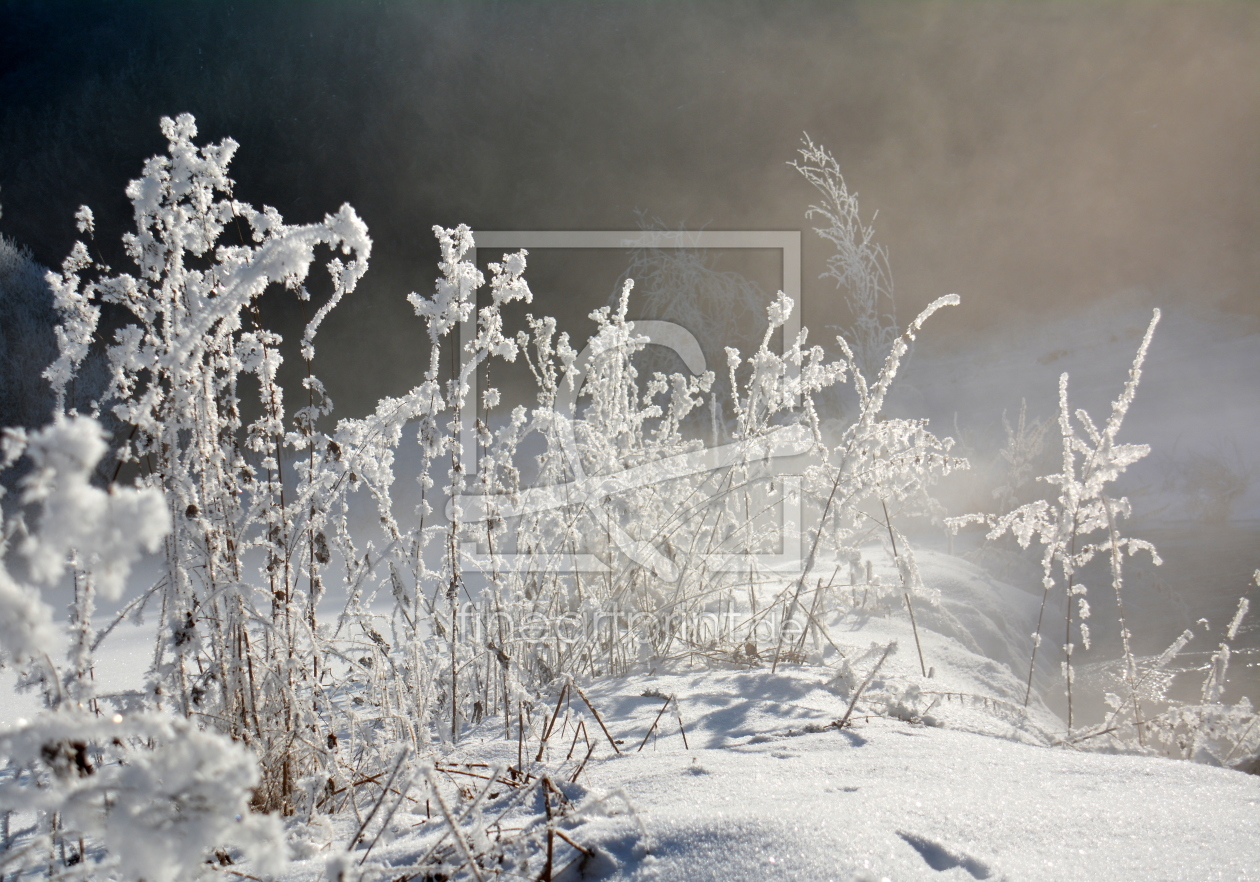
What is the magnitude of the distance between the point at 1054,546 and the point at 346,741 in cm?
126

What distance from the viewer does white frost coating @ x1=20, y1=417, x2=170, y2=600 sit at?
21 centimetres

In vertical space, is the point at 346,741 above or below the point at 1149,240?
below

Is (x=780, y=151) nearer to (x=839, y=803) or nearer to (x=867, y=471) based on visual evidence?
(x=867, y=471)

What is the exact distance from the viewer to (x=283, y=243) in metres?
0.40

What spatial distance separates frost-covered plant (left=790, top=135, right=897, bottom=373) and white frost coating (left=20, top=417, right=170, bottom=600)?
417 centimetres

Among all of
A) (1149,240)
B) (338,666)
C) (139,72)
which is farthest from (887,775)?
(1149,240)

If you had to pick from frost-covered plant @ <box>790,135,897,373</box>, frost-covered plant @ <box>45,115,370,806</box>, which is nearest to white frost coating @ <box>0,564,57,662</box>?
frost-covered plant @ <box>45,115,370,806</box>

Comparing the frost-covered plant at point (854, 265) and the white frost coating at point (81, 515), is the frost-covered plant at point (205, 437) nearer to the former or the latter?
the white frost coating at point (81, 515)

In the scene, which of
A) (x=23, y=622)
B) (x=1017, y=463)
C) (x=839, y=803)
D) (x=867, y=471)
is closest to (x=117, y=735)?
(x=23, y=622)

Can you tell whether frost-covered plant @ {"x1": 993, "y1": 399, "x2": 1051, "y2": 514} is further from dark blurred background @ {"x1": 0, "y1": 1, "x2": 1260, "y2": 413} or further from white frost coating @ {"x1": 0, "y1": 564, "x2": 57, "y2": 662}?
white frost coating @ {"x1": 0, "y1": 564, "x2": 57, "y2": 662}

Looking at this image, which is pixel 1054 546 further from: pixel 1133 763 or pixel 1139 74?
pixel 1139 74

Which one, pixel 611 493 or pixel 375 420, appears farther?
pixel 611 493

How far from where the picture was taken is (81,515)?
0.22 m

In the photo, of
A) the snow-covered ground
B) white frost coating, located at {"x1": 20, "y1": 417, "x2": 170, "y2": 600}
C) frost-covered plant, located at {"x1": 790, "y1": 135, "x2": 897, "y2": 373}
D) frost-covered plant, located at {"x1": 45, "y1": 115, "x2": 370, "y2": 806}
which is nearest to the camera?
white frost coating, located at {"x1": 20, "y1": 417, "x2": 170, "y2": 600}
